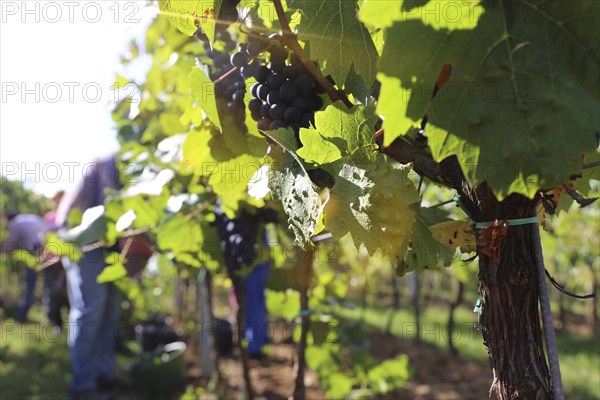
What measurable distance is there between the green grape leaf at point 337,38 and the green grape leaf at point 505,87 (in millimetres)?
233

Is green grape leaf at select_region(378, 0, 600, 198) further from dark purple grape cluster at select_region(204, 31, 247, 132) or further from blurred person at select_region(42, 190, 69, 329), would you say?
blurred person at select_region(42, 190, 69, 329)

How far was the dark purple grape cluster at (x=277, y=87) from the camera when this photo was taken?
3.59 feet

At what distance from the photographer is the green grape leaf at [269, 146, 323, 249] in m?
0.95

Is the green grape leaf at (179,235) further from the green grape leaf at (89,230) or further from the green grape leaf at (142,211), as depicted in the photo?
the green grape leaf at (89,230)

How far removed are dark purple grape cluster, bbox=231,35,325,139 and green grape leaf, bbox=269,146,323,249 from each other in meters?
0.08

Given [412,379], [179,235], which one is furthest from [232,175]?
[412,379]

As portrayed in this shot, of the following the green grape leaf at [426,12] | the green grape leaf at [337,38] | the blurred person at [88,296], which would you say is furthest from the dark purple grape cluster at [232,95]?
the blurred person at [88,296]

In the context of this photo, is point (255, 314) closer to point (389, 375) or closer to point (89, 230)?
point (389, 375)

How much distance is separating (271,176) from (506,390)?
1.93 feet

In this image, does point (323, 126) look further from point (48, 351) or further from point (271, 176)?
point (48, 351)

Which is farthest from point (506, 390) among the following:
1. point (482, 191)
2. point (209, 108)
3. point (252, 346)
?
point (252, 346)

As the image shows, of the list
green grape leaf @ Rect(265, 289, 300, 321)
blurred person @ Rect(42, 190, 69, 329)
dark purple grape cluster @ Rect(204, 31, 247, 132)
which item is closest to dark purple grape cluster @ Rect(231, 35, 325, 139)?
dark purple grape cluster @ Rect(204, 31, 247, 132)

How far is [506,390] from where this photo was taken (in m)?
0.94

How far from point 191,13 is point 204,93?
218mm
